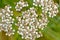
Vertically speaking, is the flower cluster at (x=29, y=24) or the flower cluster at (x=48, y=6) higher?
the flower cluster at (x=48, y=6)

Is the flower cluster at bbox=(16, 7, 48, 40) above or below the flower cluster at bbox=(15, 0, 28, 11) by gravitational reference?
below

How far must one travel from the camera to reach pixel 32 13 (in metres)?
0.74

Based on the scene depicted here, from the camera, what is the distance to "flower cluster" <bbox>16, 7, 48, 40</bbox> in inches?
28.6

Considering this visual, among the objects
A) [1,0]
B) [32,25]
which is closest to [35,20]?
[32,25]

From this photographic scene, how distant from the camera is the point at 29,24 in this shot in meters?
0.73

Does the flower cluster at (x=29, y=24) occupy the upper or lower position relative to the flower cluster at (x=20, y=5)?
lower

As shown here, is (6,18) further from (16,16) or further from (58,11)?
(58,11)

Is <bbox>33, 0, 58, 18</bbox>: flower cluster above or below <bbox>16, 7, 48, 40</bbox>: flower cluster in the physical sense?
above

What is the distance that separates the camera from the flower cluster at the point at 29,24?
2.39 feet

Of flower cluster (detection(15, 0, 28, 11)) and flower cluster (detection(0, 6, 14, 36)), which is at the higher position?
flower cluster (detection(15, 0, 28, 11))

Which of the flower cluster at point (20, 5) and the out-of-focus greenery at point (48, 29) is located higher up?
the flower cluster at point (20, 5)

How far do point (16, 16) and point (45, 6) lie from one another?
105 millimetres

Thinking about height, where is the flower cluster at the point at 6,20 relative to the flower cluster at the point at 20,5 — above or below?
below

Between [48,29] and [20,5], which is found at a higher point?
[20,5]
